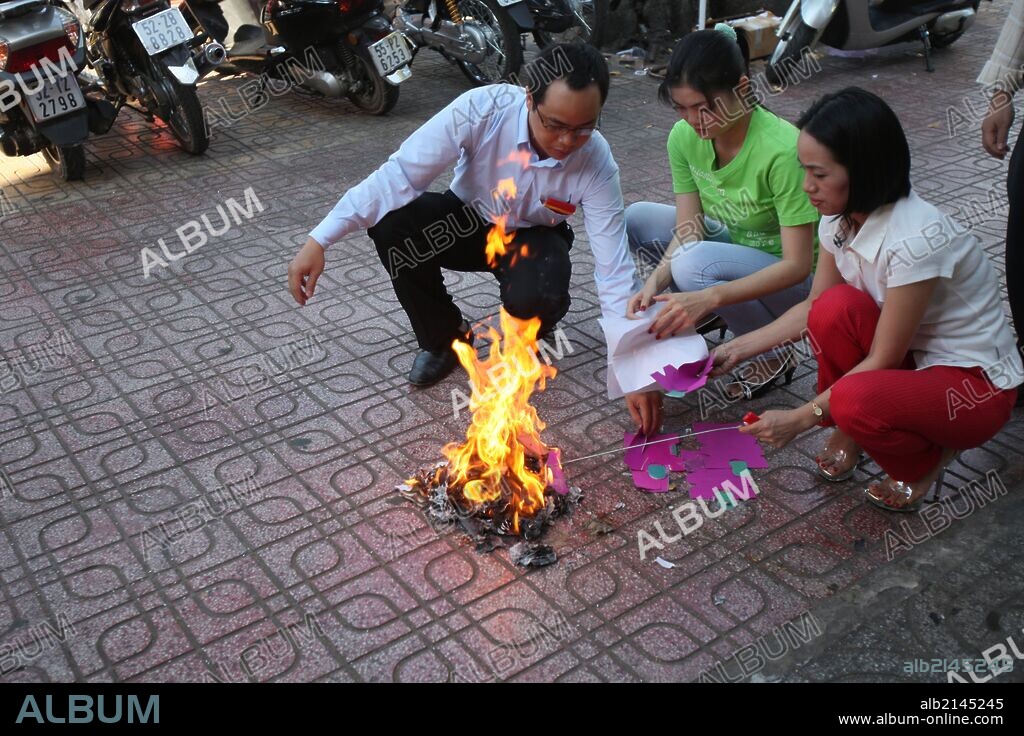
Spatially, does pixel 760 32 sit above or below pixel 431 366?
below

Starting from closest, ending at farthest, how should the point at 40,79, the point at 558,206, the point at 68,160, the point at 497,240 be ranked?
the point at 558,206 → the point at 497,240 → the point at 40,79 → the point at 68,160

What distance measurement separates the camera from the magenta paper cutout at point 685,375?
3.18 metres

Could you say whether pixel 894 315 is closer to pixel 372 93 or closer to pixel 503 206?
pixel 503 206

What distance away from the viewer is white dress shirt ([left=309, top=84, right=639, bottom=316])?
3.50 metres

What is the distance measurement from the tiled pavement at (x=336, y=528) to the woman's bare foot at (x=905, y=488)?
0.25ft

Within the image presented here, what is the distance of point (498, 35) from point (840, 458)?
5147mm

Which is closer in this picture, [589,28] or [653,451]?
[653,451]

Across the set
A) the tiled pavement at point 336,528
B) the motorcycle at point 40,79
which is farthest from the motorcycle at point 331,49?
the tiled pavement at point 336,528

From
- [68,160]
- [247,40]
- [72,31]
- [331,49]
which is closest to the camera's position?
[72,31]

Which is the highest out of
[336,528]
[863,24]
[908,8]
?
[336,528]

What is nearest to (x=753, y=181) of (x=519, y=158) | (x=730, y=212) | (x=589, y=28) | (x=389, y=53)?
(x=730, y=212)

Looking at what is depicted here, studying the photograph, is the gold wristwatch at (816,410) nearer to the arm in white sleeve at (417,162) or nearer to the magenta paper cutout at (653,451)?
the magenta paper cutout at (653,451)

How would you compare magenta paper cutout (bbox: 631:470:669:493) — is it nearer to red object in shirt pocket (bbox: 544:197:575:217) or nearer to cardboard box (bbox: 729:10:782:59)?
red object in shirt pocket (bbox: 544:197:575:217)

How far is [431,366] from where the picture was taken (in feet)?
12.9
